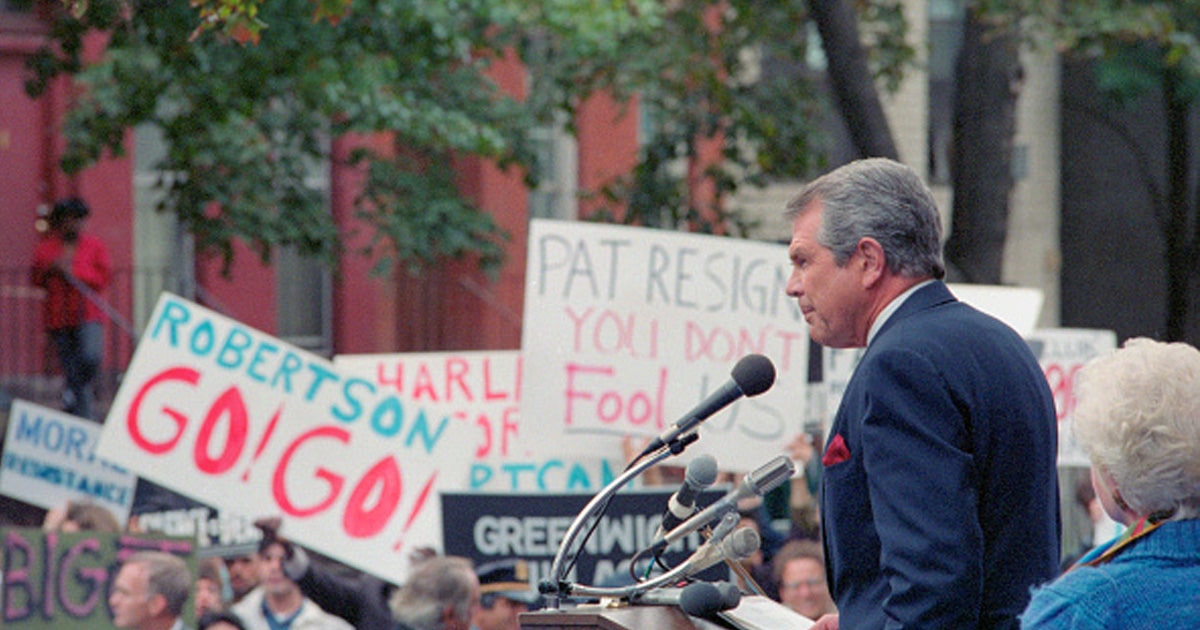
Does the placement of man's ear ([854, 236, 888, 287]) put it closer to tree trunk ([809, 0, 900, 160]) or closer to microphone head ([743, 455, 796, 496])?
microphone head ([743, 455, 796, 496])

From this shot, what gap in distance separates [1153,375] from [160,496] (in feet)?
25.9

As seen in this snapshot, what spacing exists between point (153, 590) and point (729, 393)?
471 centimetres

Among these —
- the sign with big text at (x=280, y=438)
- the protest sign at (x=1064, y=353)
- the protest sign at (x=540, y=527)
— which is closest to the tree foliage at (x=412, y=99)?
the sign with big text at (x=280, y=438)

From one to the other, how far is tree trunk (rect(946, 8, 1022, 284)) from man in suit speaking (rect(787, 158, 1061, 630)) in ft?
30.3

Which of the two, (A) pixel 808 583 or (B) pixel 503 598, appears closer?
(A) pixel 808 583

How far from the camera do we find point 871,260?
10.9 ft

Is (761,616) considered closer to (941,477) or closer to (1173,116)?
(941,477)

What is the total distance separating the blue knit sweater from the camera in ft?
8.75

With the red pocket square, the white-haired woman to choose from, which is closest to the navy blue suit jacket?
the red pocket square

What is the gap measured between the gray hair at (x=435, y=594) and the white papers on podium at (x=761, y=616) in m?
3.92

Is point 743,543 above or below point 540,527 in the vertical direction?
above

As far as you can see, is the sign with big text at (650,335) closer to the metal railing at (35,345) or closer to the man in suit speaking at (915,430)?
the man in suit speaking at (915,430)

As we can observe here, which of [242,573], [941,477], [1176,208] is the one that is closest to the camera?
[941,477]

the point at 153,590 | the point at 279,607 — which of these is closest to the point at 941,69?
the point at 279,607
